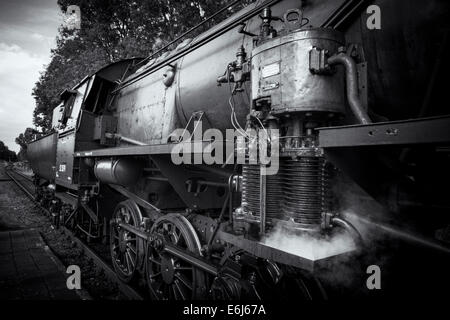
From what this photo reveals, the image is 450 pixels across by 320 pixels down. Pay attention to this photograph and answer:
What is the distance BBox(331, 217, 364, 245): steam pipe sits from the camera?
1.43 metres

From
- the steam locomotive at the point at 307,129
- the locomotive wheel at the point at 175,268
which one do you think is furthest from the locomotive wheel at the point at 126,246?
the steam locomotive at the point at 307,129

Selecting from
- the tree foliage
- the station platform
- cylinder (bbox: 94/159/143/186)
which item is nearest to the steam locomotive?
cylinder (bbox: 94/159/143/186)

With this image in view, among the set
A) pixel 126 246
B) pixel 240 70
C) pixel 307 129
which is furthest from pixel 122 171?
pixel 307 129

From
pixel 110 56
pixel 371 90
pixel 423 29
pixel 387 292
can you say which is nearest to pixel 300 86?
pixel 371 90

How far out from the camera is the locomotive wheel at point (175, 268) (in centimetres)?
264

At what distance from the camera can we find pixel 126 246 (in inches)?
153

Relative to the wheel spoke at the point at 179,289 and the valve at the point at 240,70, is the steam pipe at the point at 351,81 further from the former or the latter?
the wheel spoke at the point at 179,289

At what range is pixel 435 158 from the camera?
1650 millimetres

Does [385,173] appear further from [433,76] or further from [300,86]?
[300,86]

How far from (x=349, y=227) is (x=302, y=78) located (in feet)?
2.53

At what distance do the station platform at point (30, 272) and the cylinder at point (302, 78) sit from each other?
11.0 feet

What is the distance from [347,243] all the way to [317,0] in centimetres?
156

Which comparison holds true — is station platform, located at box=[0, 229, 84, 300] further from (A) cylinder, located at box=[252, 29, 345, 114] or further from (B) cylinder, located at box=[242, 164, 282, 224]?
(A) cylinder, located at box=[252, 29, 345, 114]

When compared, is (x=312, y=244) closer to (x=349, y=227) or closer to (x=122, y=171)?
(x=349, y=227)
